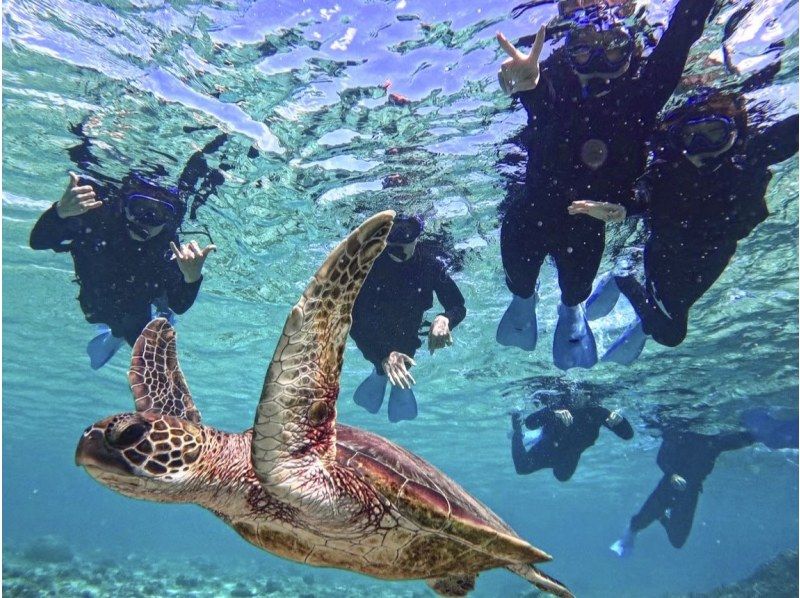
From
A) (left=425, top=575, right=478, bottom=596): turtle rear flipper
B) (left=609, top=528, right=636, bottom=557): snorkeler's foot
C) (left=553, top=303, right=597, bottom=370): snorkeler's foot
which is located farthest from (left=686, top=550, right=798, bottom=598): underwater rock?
(left=425, top=575, right=478, bottom=596): turtle rear flipper

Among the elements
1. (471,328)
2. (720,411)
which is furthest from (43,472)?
(720,411)

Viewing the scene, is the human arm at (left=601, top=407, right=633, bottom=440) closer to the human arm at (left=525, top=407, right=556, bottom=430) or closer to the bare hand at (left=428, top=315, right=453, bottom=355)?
the human arm at (left=525, top=407, right=556, bottom=430)

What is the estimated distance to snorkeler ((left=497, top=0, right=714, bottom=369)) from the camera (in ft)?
17.4

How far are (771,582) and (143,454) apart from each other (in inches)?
838

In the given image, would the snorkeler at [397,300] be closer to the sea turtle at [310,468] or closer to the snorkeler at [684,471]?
the sea turtle at [310,468]

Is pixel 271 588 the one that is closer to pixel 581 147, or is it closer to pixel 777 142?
pixel 581 147

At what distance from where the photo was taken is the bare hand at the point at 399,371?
21.2 ft

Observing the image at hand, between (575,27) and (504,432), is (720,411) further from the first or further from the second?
(575,27)

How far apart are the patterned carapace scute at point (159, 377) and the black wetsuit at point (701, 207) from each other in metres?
6.10

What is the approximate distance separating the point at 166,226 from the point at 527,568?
25.2 feet

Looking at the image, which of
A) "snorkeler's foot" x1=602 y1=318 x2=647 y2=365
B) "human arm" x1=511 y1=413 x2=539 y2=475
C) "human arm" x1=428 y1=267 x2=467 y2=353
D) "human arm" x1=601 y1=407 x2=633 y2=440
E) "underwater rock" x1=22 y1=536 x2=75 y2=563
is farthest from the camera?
"underwater rock" x1=22 y1=536 x2=75 y2=563

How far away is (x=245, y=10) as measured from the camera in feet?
19.2

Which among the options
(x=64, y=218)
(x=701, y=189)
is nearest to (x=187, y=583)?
(x=64, y=218)

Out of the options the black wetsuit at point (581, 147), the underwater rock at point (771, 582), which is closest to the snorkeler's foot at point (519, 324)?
the black wetsuit at point (581, 147)
